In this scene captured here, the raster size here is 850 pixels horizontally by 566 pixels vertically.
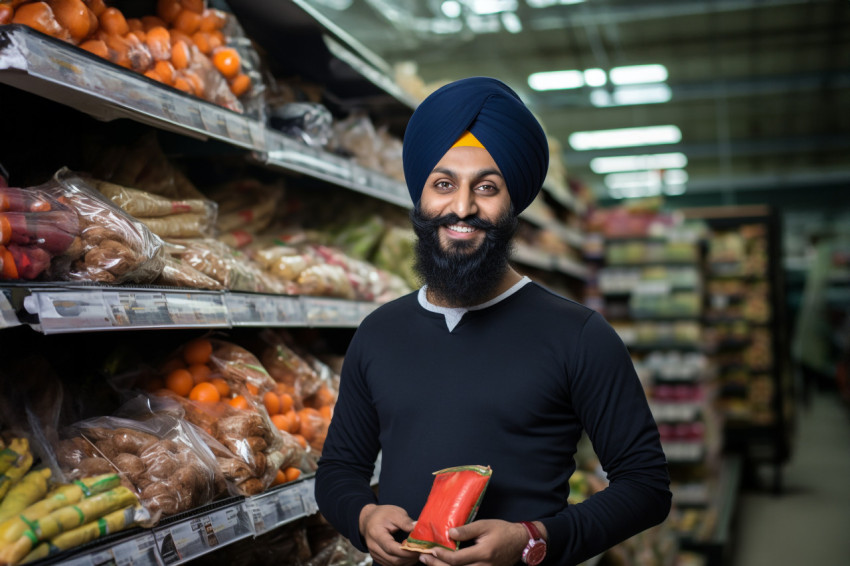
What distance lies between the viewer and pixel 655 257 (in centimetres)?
650

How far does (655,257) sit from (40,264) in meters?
5.80

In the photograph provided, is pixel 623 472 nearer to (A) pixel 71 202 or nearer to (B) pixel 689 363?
(A) pixel 71 202

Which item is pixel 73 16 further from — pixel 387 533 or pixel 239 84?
pixel 387 533

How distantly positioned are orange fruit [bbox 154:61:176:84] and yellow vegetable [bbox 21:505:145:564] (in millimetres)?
982

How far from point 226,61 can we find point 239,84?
0.07 meters

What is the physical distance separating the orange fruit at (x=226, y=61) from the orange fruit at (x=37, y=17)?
0.62m

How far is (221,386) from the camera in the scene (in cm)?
194

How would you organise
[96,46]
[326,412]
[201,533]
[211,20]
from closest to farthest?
[201,533]
[96,46]
[211,20]
[326,412]

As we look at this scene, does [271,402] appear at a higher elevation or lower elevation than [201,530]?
higher

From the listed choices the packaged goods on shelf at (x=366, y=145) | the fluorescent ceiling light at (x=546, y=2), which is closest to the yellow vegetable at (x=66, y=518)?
the packaged goods on shelf at (x=366, y=145)

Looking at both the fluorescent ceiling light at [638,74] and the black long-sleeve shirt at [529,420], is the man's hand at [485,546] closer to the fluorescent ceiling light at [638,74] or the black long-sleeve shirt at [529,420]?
the black long-sleeve shirt at [529,420]

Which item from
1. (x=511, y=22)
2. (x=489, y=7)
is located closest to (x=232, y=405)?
(x=489, y=7)

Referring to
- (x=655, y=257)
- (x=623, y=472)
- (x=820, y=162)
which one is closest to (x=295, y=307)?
(x=623, y=472)

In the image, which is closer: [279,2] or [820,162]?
[279,2]
